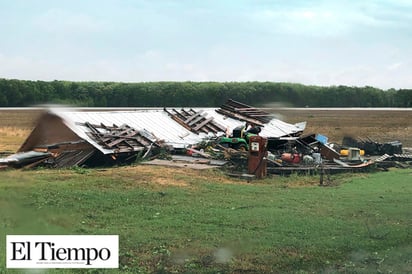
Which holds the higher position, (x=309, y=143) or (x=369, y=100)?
(x=369, y=100)

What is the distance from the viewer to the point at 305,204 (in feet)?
41.3

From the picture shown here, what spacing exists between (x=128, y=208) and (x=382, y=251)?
5537 millimetres

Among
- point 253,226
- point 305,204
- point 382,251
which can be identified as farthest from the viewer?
point 305,204

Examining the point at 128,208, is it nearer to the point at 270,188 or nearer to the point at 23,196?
the point at 23,196

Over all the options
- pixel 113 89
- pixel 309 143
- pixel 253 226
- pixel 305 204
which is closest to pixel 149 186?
pixel 113 89

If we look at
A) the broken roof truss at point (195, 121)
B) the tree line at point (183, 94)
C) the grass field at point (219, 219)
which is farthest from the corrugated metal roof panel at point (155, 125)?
the grass field at point (219, 219)

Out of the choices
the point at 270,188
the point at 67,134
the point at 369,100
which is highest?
the point at 369,100

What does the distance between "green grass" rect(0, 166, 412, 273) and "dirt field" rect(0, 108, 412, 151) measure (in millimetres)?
4898

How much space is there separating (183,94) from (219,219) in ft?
29.1

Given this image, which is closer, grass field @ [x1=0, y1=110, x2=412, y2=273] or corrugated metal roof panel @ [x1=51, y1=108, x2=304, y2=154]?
grass field @ [x1=0, y1=110, x2=412, y2=273]

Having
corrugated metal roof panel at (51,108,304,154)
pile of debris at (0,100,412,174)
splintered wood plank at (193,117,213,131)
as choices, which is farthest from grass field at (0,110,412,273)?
splintered wood plank at (193,117,213,131)

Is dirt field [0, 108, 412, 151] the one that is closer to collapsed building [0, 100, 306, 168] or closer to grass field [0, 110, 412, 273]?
collapsed building [0, 100, 306, 168]

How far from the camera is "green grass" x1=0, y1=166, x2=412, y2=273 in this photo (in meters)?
7.63

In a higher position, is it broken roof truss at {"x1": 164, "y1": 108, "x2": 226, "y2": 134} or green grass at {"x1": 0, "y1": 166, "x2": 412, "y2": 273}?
broken roof truss at {"x1": 164, "y1": 108, "x2": 226, "y2": 134}
